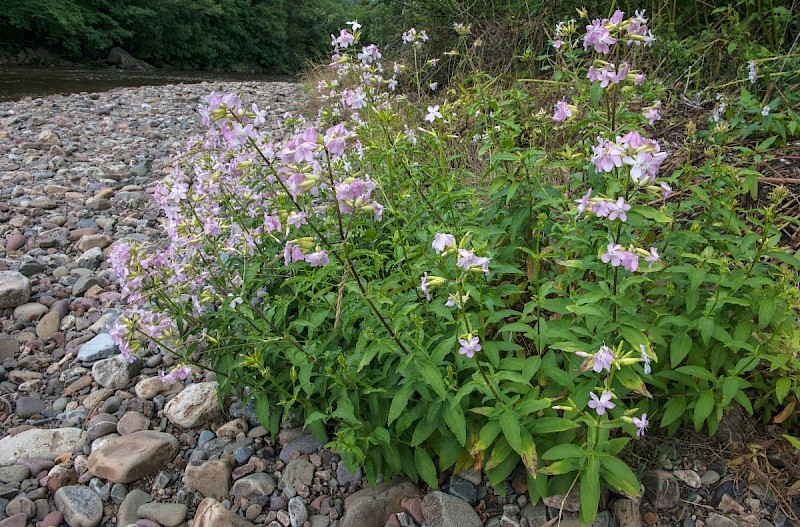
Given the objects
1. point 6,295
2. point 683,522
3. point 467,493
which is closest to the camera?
point 683,522

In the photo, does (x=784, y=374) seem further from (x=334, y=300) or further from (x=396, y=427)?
(x=334, y=300)

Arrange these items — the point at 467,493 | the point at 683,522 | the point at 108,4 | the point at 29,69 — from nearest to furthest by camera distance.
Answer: the point at 683,522 < the point at 467,493 < the point at 29,69 < the point at 108,4

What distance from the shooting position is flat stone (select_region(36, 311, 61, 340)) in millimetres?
3449

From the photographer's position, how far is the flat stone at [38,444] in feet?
8.13

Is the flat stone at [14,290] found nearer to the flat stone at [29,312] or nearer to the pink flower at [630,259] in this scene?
the flat stone at [29,312]

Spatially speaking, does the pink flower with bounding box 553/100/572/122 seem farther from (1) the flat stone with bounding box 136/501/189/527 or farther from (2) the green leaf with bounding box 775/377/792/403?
(1) the flat stone with bounding box 136/501/189/527

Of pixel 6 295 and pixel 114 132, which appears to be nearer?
pixel 6 295

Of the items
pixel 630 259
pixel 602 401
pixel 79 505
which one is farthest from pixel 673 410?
pixel 79 505

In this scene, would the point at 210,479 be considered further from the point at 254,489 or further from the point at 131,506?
the point at 131,506

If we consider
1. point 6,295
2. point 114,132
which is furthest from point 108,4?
point 6,295

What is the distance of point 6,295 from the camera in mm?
3605

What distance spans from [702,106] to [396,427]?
11.2ft

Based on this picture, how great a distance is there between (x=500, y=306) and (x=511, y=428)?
497 millimetres

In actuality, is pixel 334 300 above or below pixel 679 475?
above
